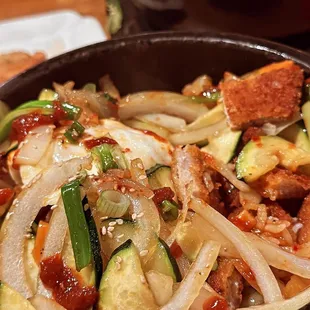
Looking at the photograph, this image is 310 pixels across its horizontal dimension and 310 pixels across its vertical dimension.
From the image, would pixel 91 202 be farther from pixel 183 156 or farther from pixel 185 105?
pixel 185 105

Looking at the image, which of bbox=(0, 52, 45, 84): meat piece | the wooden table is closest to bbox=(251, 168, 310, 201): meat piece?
bbox=(0, 52, 45, 84): meat piece

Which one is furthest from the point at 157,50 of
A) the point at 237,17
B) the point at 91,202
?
the point at 91,202

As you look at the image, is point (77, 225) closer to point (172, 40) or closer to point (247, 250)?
point (247, 250)

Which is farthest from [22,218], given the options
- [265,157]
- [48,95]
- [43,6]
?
[43,6]

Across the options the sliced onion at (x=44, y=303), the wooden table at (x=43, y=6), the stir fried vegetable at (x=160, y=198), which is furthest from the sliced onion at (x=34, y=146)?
the wooden table at (x=43, y=6)

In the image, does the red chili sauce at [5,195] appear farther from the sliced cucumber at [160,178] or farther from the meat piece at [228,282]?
the meat piece at [228,282]

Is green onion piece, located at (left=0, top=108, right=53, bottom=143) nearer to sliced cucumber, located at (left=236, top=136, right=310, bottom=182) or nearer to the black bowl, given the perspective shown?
the black bowl
